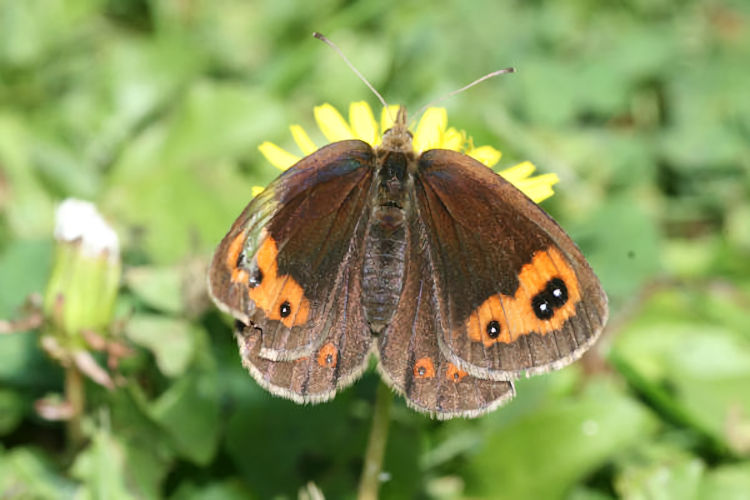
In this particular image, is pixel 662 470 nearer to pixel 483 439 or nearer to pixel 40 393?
pixel 483 439

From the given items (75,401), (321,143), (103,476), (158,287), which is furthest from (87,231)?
(321,143)

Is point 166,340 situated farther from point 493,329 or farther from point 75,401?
point 493,329

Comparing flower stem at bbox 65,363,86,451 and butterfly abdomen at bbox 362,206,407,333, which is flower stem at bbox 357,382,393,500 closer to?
butterfly abdomen at bbox 362,206,407,333

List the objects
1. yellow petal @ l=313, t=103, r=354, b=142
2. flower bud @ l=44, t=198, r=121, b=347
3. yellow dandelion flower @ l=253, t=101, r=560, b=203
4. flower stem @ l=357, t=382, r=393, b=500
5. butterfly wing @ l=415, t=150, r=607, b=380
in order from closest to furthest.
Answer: butterfly wing @ l=415, t=150, r=607, b=380
flower stem @ l=357, t=382, r=393, b=500
flower bud @ l=44, t=198, r=121, b=347
yellow dandelion flower @ l=253, t=101, r=560, b=203
yellow petal @ l=313, t=103, r=354, b=142

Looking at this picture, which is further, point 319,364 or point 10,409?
point 10,409

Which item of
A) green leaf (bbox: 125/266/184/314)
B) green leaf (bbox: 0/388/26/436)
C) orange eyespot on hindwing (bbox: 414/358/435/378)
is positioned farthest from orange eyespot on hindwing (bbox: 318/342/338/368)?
green leaf (bbox: 0/388/26/436)

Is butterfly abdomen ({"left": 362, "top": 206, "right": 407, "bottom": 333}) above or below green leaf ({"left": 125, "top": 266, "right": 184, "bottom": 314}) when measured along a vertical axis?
above
